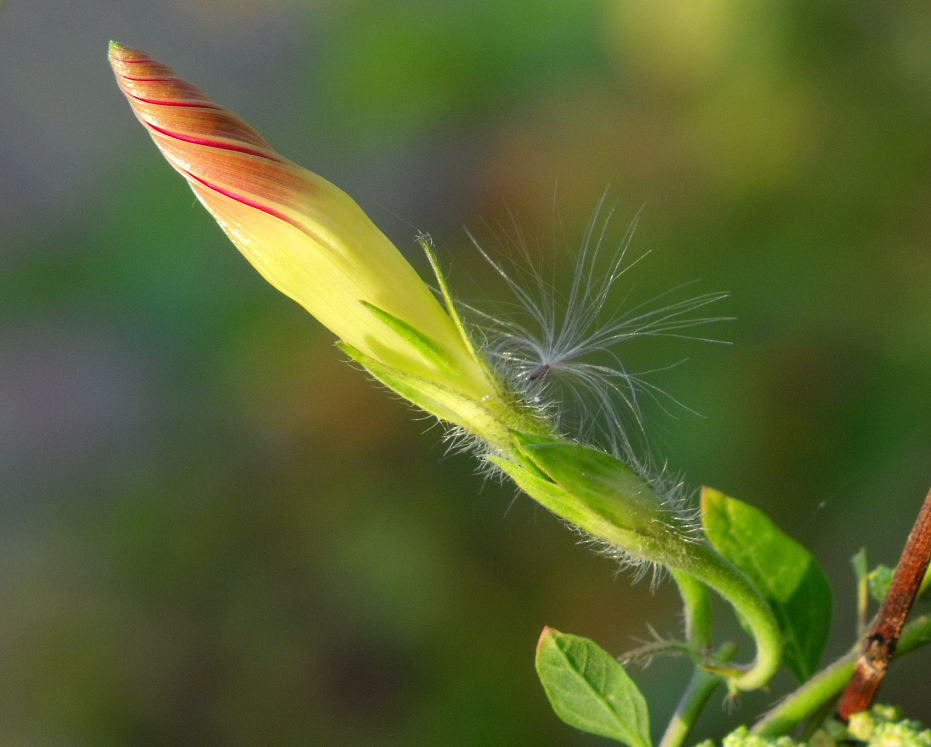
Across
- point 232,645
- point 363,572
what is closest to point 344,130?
point 363,572

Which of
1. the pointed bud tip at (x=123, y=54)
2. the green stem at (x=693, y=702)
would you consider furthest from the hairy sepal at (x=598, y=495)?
the pointed bud tip at (x=123, y=54)

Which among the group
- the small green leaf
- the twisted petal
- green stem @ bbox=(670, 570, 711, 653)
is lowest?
green stem @ bbox=(670, 570, 711, 653)

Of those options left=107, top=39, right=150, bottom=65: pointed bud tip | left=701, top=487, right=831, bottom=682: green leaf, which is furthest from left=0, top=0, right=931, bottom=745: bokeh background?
left=107, top=39, right=150, bottom=65: pointed bud tip

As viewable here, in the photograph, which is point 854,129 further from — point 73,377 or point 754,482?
point 73,377

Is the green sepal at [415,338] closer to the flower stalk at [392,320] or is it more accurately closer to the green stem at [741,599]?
the flower stalk at [392,320]

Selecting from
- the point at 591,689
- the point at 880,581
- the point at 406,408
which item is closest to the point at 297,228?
the point at 591,689

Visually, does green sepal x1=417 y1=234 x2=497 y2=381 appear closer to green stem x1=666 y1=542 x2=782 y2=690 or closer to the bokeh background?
green stem x1=666 y1=542 x2=782 y2=690
